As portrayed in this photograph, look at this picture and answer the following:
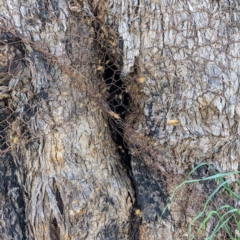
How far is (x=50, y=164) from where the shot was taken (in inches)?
38.4

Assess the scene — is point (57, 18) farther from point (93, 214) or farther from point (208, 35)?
point (93, 214)

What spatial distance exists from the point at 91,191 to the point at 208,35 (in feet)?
1.99

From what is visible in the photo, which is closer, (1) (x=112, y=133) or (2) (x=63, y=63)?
(2) (x=63, y=63)

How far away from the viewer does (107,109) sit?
1006 mm

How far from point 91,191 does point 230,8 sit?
0.72m

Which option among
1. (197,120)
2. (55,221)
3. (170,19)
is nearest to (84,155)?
(55,221)

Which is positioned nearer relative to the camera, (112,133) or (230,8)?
(230,8)

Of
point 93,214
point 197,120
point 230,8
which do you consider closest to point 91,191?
point 93,214

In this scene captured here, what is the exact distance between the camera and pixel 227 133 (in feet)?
3.16

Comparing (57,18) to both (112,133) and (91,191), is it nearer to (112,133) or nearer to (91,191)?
(112,133)

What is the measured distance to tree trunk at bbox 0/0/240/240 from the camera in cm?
94

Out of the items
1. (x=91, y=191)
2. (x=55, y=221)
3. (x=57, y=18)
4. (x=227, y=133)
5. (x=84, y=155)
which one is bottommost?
(x=55, y=221)

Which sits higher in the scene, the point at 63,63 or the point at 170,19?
the point at 170,19

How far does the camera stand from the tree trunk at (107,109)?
940mm
